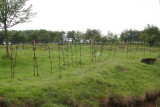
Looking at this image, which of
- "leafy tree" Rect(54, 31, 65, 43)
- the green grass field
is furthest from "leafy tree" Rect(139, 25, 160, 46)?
the green grass field

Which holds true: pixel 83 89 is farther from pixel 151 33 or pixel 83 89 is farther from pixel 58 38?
pixel 58 38

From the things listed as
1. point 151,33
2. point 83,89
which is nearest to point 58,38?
point 151,33

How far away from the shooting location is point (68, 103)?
815 cm

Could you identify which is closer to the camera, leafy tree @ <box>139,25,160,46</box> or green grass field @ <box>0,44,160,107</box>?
green grass field @ <box>0,44,160,107</box>

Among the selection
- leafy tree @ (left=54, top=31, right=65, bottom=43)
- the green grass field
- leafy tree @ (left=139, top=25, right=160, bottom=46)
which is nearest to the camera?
the green grass field

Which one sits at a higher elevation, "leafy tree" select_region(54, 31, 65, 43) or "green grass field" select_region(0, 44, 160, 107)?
"leafy tree" select_region(54, 31, 65, 43)

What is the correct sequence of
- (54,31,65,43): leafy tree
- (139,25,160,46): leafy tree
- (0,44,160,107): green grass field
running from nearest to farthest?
(0,44,160,107): green grass field
(139,25,160,46): leafy tree
(54,31,65,43): leafy tree

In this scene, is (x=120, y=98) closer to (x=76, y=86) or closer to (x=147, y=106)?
(x=147, y=106)

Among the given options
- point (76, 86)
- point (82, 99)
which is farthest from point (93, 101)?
point (76, 86)

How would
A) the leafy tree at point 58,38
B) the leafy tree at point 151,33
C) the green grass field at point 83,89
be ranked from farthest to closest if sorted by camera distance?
the leafy tree at point 58,38 → the leafy tree at point 151,33 → the green grass field at point 83,89

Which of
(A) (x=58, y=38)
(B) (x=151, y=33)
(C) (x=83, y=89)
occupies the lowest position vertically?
(C) (x=83, y=89)

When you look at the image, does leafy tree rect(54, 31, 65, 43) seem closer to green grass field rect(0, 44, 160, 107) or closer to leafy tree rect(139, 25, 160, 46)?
leafy tree rect(139, 25, 160, 46)

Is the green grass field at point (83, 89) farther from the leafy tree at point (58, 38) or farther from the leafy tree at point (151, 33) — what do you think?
the leafy tree at point (58, 38)

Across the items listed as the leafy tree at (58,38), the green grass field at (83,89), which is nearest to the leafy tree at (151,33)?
the leafy tree at (58,38)
